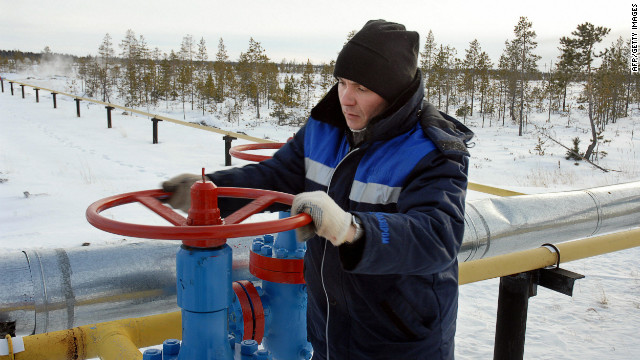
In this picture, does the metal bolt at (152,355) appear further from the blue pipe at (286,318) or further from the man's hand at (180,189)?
the blue pipe at (286,318)

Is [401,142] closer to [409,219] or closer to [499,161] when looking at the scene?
[409,219]

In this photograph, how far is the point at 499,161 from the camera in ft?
63.5

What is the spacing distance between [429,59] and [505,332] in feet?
144

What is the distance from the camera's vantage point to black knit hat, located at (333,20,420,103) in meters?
1.54

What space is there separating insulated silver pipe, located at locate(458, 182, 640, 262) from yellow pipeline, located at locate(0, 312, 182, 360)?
151 cm

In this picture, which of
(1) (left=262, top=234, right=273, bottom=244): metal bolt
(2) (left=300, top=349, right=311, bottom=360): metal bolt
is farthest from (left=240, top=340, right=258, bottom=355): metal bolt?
(1) (left=262, top=234, right=273, bottom=244): metal bolt

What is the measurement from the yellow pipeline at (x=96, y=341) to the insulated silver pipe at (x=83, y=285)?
0.03 meters

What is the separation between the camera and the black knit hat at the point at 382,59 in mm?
1539

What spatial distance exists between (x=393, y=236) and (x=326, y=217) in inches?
7.2

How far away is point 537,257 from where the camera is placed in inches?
104

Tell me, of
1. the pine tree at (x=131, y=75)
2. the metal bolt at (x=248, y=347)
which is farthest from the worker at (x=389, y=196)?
the pine tree at (x=131, y=75)

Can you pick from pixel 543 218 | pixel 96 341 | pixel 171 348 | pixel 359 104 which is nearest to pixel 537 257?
pixel 543 218

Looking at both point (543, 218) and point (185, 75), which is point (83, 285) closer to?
point (543, 218)

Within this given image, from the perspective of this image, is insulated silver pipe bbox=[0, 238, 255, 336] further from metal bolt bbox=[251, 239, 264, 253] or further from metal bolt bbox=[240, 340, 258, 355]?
metal bolt bbox=[240, 340, 258, 355]
